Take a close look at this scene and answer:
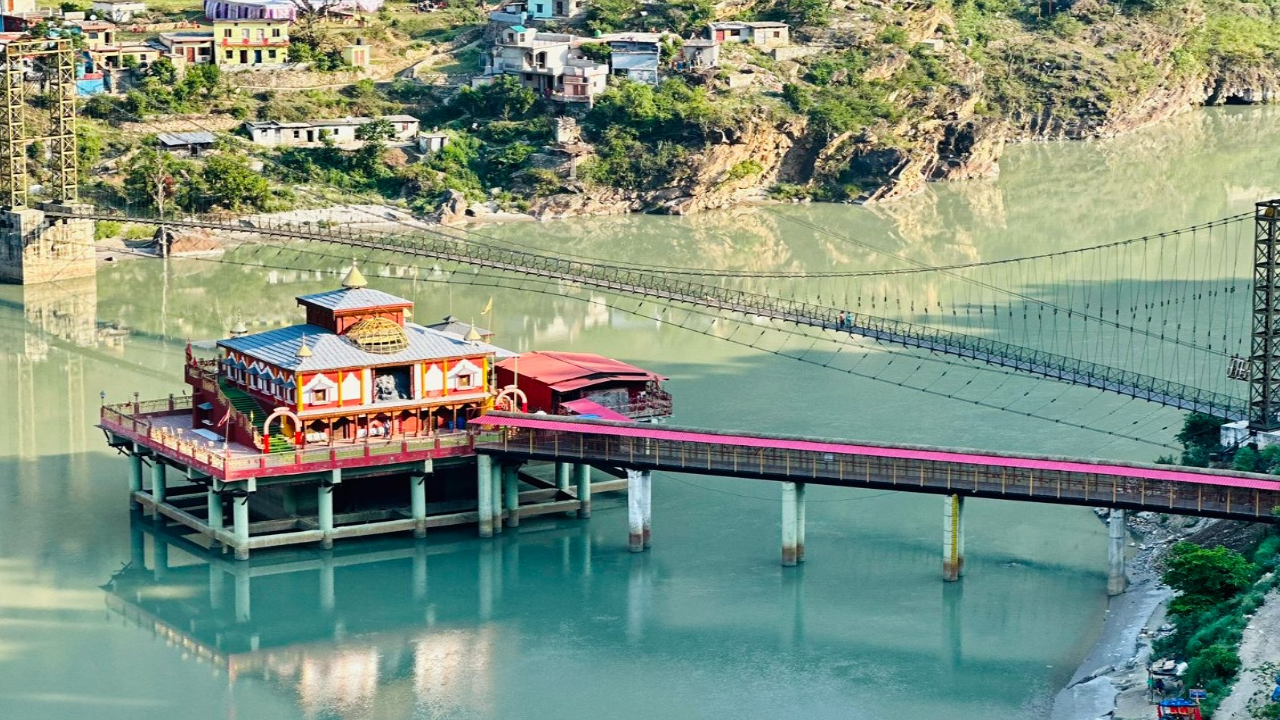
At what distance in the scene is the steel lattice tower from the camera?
89812 mm

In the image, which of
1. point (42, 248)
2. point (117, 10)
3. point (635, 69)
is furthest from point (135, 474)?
point (117, 10)

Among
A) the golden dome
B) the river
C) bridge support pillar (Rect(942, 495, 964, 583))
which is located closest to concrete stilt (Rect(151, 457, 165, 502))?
the river

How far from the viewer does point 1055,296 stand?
274 feet

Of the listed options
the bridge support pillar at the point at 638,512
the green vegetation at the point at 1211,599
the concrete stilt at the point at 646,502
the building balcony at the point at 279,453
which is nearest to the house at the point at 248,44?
the building balcony at the point at 279,453

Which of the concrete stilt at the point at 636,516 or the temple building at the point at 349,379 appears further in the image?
the concrete stilt at the point at 636,516

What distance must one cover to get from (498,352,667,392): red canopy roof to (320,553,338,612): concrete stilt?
6.42m

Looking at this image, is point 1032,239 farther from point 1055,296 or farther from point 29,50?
point 29,50

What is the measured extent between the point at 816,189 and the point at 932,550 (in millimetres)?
52074

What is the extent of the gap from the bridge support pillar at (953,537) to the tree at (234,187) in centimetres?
4720

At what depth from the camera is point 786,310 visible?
237 feet

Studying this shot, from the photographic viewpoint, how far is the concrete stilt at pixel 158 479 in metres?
57.2

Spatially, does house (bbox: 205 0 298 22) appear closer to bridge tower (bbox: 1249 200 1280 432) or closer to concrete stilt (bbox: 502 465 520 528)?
concrete stilt (bbox: 502 465 520 528)

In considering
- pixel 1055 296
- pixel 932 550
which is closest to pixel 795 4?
pixel 1055 296

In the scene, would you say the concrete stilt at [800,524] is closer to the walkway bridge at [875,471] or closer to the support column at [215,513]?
the walkway bridge at [875,471]
